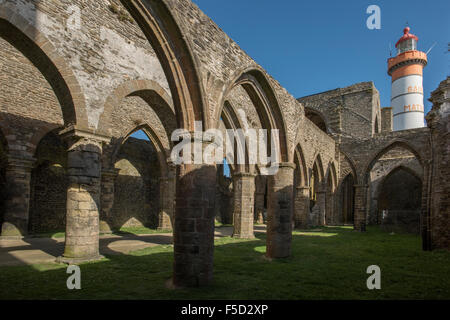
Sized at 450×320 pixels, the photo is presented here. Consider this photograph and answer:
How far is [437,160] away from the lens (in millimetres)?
8969

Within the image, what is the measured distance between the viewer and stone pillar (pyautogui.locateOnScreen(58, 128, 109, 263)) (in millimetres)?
6312

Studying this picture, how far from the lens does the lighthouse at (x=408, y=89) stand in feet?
99.9


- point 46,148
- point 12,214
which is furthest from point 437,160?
point 46,148

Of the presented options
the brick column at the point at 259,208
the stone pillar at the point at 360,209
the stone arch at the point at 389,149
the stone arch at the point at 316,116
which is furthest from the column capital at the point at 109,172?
the stone arch at the point at 316,116

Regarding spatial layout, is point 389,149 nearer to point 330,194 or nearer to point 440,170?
point 330,194

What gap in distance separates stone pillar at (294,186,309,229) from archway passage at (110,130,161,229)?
783cm

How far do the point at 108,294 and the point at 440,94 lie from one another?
1037 centimetres

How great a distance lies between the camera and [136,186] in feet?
53.3

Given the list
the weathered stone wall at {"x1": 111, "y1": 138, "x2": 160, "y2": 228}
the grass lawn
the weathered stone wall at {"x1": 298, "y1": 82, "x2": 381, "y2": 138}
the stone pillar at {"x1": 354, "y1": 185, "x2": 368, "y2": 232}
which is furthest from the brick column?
the grass lawn

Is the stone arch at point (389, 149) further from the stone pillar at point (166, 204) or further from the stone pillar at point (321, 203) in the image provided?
the stone pillar at point (166, 204)

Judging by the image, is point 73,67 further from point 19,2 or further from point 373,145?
point 373,145

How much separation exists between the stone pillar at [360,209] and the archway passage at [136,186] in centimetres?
1119

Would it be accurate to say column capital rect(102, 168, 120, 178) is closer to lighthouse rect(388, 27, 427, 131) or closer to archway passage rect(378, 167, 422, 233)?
archway passage rect(378, 167, 422, 233)

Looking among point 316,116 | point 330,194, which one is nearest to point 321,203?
point 330,194
